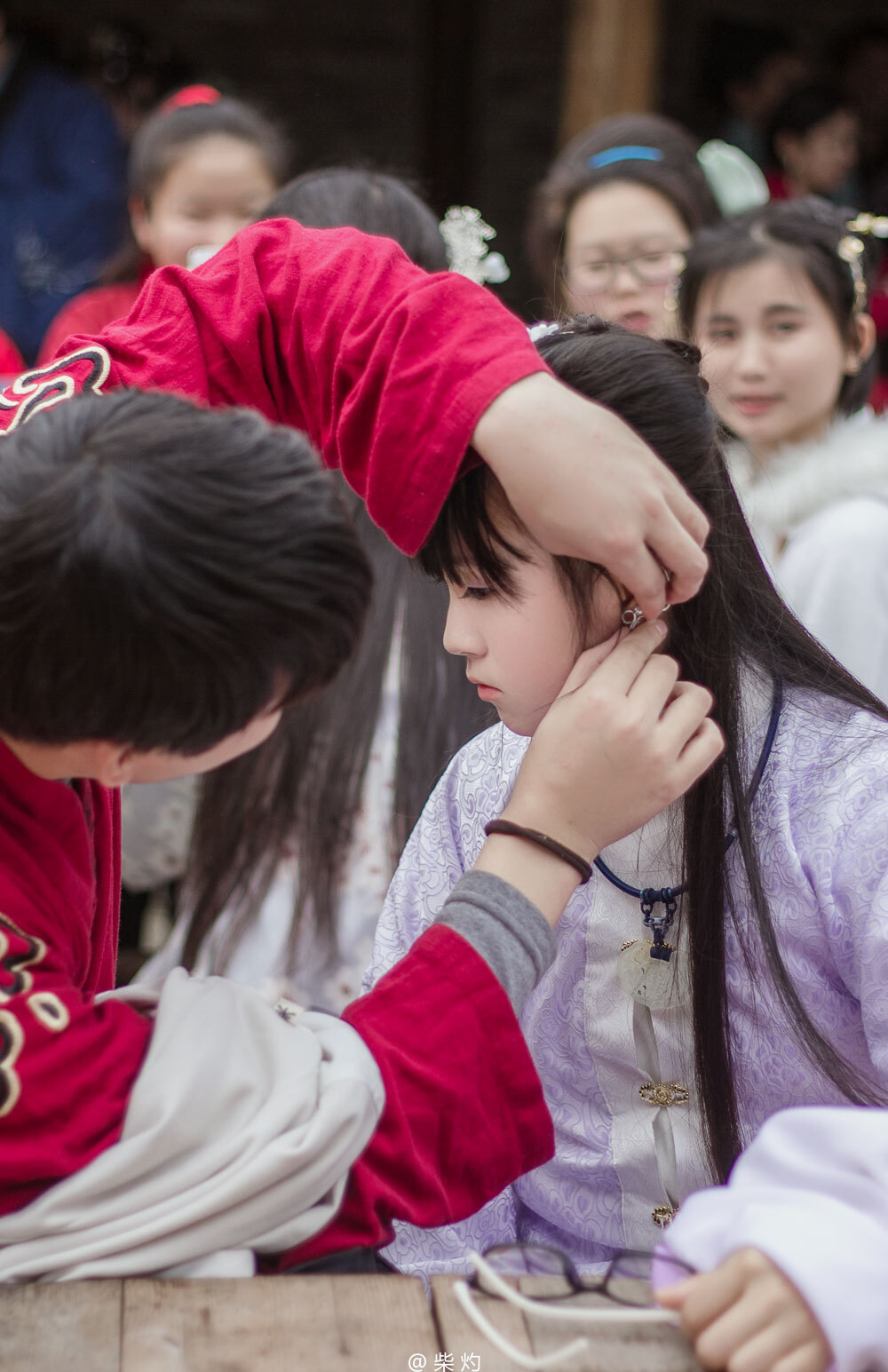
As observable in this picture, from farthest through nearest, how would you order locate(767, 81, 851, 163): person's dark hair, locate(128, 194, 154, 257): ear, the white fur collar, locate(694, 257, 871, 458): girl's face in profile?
1. locate(767, 81, 851, 163): person's dark hair
2. locate(128, 194, 154, 257): ear
3. locate(694, 257, 871, 458): girl's face in profile
4. the white fur collar

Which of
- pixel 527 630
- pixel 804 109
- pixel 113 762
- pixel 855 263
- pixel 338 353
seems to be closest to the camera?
pixel 113 762

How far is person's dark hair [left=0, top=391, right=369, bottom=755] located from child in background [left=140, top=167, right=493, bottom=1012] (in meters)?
1.07

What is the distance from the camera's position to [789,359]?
275 centimetres

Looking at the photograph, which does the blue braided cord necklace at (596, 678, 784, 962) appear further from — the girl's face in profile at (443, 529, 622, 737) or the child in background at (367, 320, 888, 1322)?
the girl's face in profile at (443, 529, 622, 737)

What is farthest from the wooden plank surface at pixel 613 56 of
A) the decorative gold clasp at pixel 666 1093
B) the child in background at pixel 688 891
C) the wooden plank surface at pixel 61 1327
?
the wooden plank surface at pixel 61 1327

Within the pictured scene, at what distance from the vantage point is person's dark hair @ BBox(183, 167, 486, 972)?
201 centimetres

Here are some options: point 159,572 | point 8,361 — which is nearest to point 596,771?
point 159,572

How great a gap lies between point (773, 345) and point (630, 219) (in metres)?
0.47

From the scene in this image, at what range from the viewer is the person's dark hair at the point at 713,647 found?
129 centimetres

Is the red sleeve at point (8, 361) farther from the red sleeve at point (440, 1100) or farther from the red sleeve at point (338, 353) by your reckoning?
the red sleeve at point (440, 1100)

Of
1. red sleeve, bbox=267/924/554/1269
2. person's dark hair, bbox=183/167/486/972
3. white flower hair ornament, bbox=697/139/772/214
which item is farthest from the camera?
white flower hair ornament, bbox=697/139/772/214

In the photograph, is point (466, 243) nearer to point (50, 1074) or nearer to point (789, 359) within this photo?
point (789, 359)

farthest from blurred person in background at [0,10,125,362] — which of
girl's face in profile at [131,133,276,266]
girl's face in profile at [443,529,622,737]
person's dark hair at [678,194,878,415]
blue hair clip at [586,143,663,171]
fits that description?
girl's face in profile at [443,529,622,737]

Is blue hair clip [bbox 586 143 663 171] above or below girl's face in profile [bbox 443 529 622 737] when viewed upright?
above
